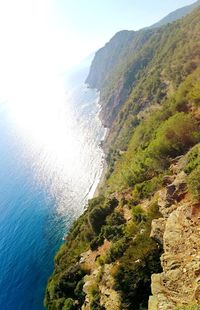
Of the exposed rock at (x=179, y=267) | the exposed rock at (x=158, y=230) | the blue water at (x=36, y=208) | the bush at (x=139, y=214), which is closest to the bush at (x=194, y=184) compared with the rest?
the exposed rock at (x=179, y=267)

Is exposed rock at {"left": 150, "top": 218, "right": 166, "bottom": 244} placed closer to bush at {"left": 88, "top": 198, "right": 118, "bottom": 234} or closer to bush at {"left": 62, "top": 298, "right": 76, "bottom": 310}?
bush at {"left": 62, "top": 298, "right": 76, "bottom": 310}

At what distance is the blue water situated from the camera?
7219cm

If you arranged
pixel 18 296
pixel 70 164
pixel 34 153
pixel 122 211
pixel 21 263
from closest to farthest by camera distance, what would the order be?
1. pixel 122 211
2. pixel 18 296
3. pixel 21 263
4. pixel 70 164
5. pixel 34 153

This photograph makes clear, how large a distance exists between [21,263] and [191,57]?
3371 inches

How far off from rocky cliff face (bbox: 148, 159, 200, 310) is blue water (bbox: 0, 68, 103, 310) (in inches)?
1797

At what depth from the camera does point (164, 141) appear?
53188mm

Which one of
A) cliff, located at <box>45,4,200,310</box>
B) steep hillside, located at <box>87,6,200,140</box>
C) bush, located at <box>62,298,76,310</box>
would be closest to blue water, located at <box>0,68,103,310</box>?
steep hillside, located at <box>87,6,200,140</box>

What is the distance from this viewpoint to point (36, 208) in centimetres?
10450

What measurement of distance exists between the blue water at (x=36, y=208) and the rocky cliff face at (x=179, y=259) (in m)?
45.6

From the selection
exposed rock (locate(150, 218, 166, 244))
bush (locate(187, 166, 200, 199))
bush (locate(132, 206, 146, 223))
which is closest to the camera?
bush (locate(187, 166, 200, 199))

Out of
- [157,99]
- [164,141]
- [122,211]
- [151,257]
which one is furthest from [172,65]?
[151,257]

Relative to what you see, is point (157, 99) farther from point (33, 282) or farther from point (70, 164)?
point (33, 282)

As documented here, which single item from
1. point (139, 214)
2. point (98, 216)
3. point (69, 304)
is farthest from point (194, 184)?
point (98, 216)

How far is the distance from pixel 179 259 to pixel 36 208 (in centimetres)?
8604
